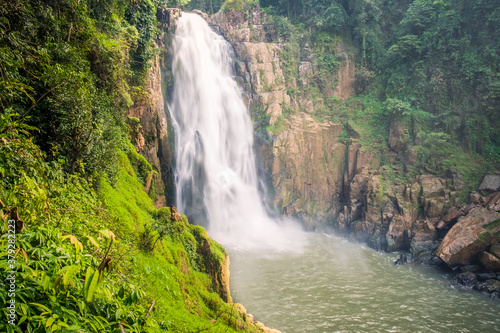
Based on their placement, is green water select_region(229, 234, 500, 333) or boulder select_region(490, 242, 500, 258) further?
boulder select_region(490, 242, 500, 258)

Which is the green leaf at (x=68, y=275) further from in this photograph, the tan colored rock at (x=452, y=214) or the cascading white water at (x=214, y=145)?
the tan colored rock at (x=452, y=214)

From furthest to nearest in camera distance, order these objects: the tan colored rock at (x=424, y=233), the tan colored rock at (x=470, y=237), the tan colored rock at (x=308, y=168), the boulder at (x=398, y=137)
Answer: the tan colored rock at (x=308, y=168)
the boulder at (x=398, y=137)
the tan colored rock at (x=424, y=233)
the tan colored rock at (x=470, y=237)

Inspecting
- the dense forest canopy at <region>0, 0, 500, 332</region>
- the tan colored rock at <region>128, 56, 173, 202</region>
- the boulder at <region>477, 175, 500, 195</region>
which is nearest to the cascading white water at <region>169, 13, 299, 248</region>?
the tan colored rock at <region>128, 56, 173, 202</region>

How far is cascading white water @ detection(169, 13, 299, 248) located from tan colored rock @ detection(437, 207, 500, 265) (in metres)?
8.50

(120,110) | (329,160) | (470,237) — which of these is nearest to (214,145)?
(329,160)

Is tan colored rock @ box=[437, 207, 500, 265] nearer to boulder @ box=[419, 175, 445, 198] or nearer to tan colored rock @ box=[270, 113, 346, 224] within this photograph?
boulder @ box=[419, 175, 445, 198]

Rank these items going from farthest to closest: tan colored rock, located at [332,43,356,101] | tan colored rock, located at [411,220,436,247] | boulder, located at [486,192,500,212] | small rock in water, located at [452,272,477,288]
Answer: tan colored rock, located at [332,43,356,101] < tan colored rock, located at [411,220,436,247] < boulder, located at [486,192,500,212] < small rock in water, located at [452,272,477,288]

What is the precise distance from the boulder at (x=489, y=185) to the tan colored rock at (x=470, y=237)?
1899mm

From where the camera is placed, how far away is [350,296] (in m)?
12.5

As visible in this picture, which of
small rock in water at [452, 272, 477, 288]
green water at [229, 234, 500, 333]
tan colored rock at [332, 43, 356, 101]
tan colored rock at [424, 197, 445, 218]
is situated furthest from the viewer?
tan colored rock at [332, 43, 356, 101]

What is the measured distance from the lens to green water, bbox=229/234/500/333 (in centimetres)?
1072

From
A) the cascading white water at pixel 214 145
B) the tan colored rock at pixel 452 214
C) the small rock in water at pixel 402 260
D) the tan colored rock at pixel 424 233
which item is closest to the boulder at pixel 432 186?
the tan colored rock at pixel 452 214

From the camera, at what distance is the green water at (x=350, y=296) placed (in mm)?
10719

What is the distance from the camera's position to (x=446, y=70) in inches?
832
